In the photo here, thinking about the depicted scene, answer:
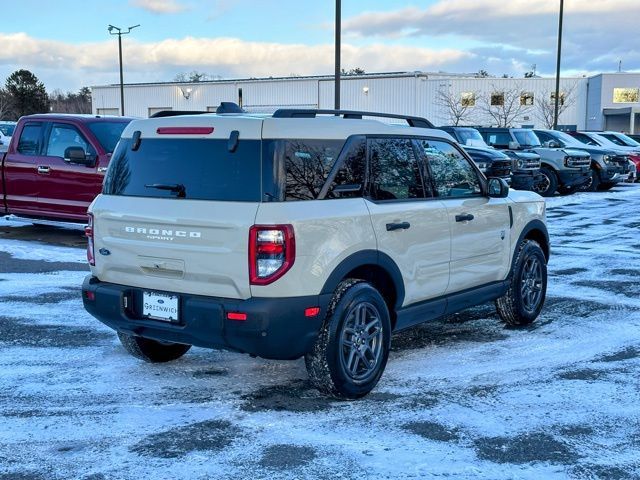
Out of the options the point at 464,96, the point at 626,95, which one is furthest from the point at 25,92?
the point at 626,95

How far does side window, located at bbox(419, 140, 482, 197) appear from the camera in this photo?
5898 mm

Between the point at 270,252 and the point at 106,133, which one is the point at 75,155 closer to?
the point at 106,133

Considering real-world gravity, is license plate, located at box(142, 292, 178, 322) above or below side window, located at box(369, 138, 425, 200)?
A: below

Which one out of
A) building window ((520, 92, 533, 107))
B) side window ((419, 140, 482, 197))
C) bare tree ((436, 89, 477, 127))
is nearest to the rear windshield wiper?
side window ((419, 140, 482, 197))

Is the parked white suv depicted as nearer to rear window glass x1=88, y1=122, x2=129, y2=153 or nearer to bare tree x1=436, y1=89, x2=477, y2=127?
→ rear window glass x1=88, y1=122, x2=129, y2=153

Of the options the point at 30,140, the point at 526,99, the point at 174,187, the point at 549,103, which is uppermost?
the point at 526,99

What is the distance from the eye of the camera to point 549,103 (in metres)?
61.0

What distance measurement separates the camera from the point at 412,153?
570 centimetres

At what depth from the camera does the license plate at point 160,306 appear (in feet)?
15.7

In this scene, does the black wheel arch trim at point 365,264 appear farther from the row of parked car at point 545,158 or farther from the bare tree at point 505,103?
the bare tree at point 505,103

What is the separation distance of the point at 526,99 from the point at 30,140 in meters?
55.0

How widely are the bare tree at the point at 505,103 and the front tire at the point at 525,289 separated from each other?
55.1 m

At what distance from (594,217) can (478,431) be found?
12804mm

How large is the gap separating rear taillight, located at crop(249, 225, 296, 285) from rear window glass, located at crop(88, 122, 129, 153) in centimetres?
770
